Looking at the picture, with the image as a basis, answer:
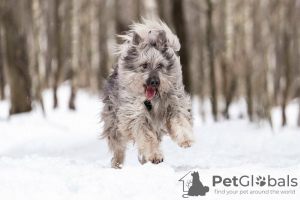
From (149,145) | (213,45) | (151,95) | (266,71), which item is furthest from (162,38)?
(266,71)

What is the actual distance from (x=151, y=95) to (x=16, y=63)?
24.5 feet

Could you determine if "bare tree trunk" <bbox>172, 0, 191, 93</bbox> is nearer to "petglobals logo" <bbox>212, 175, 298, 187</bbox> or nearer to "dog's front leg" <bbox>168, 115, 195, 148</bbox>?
"dog's front leg" <bbox>168, 115, 195, 148</bbox>

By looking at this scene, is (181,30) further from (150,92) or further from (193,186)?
(193,186)

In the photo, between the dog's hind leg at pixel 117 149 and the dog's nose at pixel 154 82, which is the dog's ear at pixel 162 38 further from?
the dog's hind leg at pixel 117 149

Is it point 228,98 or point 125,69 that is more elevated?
point 125,69

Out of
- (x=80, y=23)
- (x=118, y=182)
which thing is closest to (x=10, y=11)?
(x=118, y=182)

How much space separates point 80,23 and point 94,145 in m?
16.4

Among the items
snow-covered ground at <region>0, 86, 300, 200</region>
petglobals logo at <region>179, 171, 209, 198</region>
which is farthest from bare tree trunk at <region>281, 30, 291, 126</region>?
petglobals logo at <region>179, 171, 209, 198</region>

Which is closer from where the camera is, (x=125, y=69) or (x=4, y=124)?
(x=125, y=69)

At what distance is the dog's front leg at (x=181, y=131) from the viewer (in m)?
6.47

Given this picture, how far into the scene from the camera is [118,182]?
16.5 ft

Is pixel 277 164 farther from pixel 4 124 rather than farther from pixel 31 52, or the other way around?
pixel 31 52


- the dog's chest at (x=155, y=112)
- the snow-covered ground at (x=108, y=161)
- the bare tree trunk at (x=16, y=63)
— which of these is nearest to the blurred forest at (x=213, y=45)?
the bare tree trunk at (x=16, y=63)

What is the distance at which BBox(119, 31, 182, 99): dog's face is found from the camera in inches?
260
